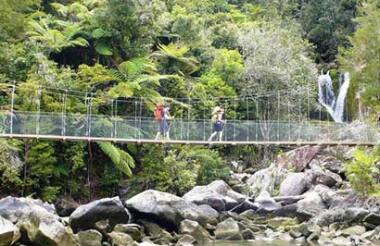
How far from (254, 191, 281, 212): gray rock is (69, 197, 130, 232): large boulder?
14.4 feet

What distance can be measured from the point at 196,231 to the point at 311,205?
3982mm

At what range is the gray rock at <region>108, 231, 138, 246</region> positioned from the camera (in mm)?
12156

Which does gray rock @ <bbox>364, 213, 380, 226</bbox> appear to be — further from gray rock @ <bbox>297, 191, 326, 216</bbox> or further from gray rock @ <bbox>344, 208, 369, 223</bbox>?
gray rock @ <bbox>297, 191, 326, 216</bbox>

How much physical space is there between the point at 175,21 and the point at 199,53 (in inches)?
61.6

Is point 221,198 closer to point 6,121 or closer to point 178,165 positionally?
point 178,165

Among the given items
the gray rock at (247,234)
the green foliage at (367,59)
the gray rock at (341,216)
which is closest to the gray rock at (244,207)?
the gray rock at (341,216)

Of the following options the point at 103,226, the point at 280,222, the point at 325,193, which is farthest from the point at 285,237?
the point at 103,226

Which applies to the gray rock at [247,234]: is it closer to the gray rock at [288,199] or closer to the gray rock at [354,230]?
the gray rock at [354,230]

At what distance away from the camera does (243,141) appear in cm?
1561

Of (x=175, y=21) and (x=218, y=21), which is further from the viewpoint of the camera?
(x=218, y=21)

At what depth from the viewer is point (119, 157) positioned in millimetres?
16125

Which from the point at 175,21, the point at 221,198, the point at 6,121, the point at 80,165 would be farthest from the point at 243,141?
the point at 175,21

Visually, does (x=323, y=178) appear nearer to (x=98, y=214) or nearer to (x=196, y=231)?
(x=196, y=231)

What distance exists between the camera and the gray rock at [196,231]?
13.2 metres
